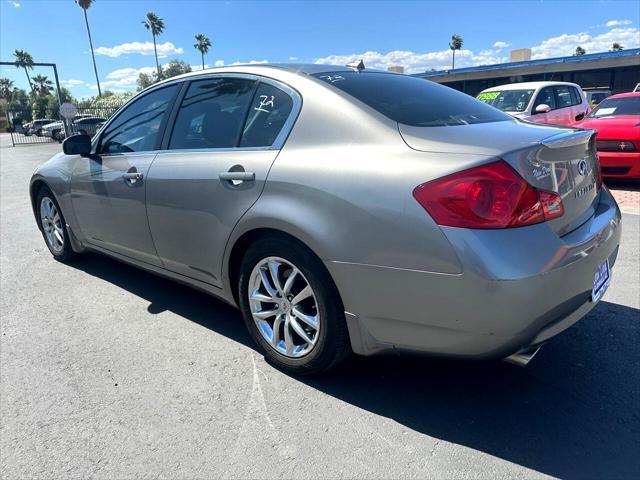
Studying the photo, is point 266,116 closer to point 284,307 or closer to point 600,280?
point 284,307

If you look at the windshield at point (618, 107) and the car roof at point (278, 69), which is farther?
the windshield at point (618, 107)

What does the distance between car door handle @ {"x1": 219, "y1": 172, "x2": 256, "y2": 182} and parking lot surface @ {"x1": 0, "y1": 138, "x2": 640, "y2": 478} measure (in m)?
1.10

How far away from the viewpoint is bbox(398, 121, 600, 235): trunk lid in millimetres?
2125

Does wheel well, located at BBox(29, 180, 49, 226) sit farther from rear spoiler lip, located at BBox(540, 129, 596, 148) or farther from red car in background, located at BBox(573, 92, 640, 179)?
red car in background, located at BBox(573, 92, 640, 179)

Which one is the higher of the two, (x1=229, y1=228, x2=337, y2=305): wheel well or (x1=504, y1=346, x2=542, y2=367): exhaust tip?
(x1=229, y1=228, x2=337, y2=305): wheel well

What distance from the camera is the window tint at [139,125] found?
352 centimetres

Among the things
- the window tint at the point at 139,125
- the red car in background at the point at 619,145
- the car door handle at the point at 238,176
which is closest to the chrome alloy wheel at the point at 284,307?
the car door handle at the point at 238,176

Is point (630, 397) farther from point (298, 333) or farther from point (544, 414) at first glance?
point (298, 333)

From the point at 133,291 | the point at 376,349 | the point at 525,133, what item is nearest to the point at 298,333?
the point at 376,349

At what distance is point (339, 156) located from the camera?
2.39 meters

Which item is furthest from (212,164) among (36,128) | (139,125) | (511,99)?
(36,128)

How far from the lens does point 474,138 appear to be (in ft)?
7.50

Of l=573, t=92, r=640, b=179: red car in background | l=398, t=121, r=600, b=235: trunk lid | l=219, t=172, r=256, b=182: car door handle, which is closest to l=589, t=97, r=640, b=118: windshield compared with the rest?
l=573, t=92, r=640, b=179: red car in background

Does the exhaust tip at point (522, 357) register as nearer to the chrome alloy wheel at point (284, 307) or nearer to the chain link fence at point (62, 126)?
the chrome alloy wheel at point (284, 307)
